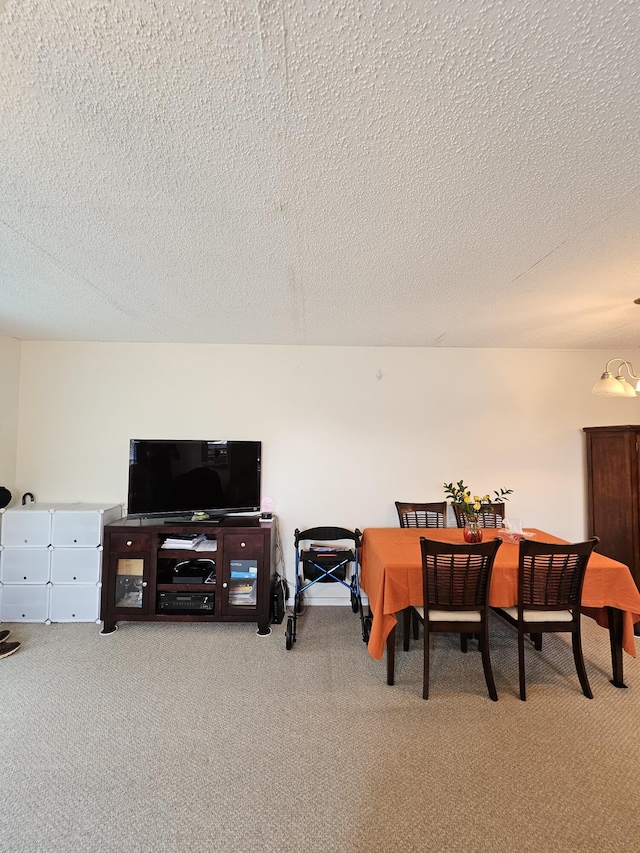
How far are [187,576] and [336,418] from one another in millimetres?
1979

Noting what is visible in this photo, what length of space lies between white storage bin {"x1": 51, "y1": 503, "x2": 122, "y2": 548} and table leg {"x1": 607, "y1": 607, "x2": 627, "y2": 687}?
389 cm

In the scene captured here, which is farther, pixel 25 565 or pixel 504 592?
pixel 25 565

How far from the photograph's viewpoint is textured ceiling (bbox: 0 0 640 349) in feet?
2.88

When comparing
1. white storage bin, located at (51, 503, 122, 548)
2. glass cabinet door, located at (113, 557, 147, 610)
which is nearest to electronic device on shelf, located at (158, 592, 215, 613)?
glass cabinet door, located at (113, 557, 147, 610)

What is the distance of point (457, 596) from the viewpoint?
7.28 feet

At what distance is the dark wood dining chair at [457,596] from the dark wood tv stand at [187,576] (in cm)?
135

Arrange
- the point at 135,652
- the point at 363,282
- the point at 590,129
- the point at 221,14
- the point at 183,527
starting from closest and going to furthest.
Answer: the point at 221,14
the point at 590,129
the point at 363,282
the point at 135,652
the point at 183,527

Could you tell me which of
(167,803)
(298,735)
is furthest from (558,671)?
(167,803)

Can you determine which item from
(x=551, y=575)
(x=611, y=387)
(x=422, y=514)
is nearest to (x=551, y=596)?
A: (x=551, y=575)

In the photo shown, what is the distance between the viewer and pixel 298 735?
188 centimetres

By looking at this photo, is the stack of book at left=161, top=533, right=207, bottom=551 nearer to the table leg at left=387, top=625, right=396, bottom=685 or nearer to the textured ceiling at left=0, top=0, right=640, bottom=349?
the table leg at left=387, top=625, right=396, bottom=685

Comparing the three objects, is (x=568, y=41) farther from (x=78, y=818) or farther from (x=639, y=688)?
(x=639, y=688)

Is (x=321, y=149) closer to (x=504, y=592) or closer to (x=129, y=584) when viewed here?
(x=504, y=592)

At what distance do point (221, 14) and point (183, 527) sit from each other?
2976mm
